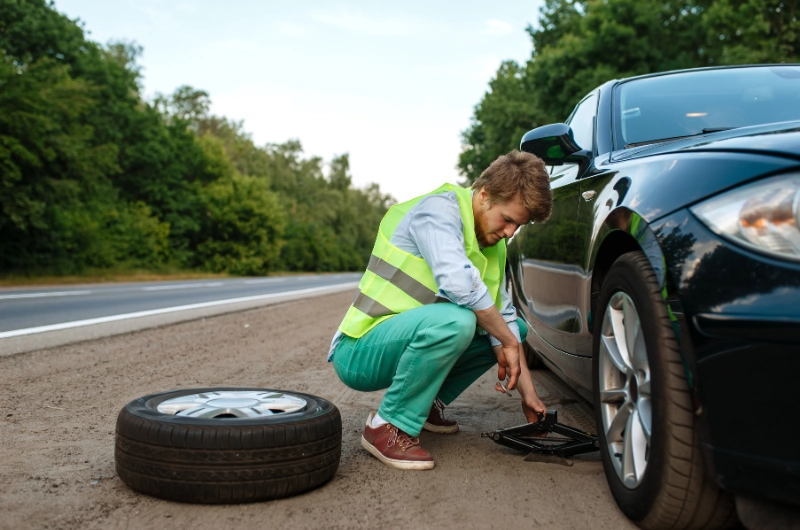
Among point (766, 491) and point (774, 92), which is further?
point (774, 92)

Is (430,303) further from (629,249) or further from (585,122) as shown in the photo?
(585,122)

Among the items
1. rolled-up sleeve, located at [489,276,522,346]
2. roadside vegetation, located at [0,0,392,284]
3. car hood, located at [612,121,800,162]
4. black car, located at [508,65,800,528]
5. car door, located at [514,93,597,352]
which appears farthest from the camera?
roadside vegetation, located at [0,0,392,284]

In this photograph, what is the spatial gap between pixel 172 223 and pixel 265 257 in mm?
9326

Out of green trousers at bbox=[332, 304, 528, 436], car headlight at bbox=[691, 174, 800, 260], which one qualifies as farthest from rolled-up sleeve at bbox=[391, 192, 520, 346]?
car headlight at bbox=[691, 174, 800, 260]

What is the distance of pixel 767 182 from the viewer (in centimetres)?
186

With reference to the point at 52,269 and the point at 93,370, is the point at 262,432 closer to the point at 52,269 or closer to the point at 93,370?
the point at 93,370

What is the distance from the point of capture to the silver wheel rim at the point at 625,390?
2209 millimetres

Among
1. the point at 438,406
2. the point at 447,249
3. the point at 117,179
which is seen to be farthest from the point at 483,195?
the point at 117,179

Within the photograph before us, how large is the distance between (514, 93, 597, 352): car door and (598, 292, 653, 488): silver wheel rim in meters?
0.59

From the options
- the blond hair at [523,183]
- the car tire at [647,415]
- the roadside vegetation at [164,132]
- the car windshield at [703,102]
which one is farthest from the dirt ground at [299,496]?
the roadside vegetation at [164,132]

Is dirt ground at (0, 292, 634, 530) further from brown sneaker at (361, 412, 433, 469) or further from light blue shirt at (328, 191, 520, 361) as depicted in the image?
light blue shirt at (328, 191, 520, 361)

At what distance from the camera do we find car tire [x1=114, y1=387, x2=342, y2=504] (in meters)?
2.37

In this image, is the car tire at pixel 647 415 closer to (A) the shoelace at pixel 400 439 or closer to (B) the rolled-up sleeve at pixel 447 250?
(B) the rolled-up sleeve at pixel 447 250

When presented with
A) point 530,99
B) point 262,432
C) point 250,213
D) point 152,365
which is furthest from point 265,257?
point 262,432
